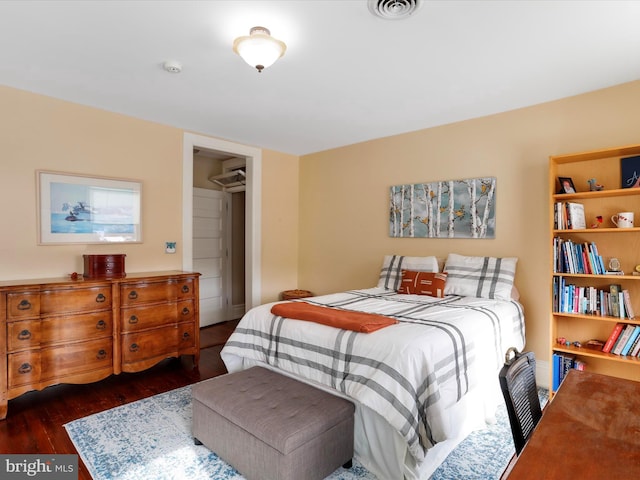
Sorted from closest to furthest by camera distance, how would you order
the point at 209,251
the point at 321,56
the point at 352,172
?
the point at 321,56 → the point at 352,172 → the point at 209,251

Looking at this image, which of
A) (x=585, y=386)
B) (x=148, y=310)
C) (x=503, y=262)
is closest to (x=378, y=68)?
(x=503, y=262)

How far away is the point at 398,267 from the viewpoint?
3.69 m

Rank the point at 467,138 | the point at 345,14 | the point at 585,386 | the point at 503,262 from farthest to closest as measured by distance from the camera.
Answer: the point at 467,138
the point at 503,262
the point at 345,14
the point at 585,386

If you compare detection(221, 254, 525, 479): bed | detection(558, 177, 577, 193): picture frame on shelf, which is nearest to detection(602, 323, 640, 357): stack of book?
detection(221, 254, 525, 479): bed

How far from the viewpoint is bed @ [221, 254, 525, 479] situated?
5.77 feet

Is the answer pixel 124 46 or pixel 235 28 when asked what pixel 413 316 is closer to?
pixel 235 28

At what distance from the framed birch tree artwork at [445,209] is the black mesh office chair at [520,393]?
2.31 meters

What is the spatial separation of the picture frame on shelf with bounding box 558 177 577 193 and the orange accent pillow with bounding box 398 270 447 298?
1150mm

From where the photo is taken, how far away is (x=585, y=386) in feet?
4.28

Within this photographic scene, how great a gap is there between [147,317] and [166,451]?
1307 millimetres

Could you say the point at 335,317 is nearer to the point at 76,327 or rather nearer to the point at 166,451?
the point at 166,451

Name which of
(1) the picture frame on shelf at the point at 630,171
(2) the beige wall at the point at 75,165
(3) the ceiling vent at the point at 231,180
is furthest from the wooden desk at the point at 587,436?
(3) the ceiling vent at the point at 231,180

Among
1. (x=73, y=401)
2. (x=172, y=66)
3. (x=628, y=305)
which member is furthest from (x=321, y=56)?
(x=73, y=401)

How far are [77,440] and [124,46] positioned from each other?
243 centimetres
